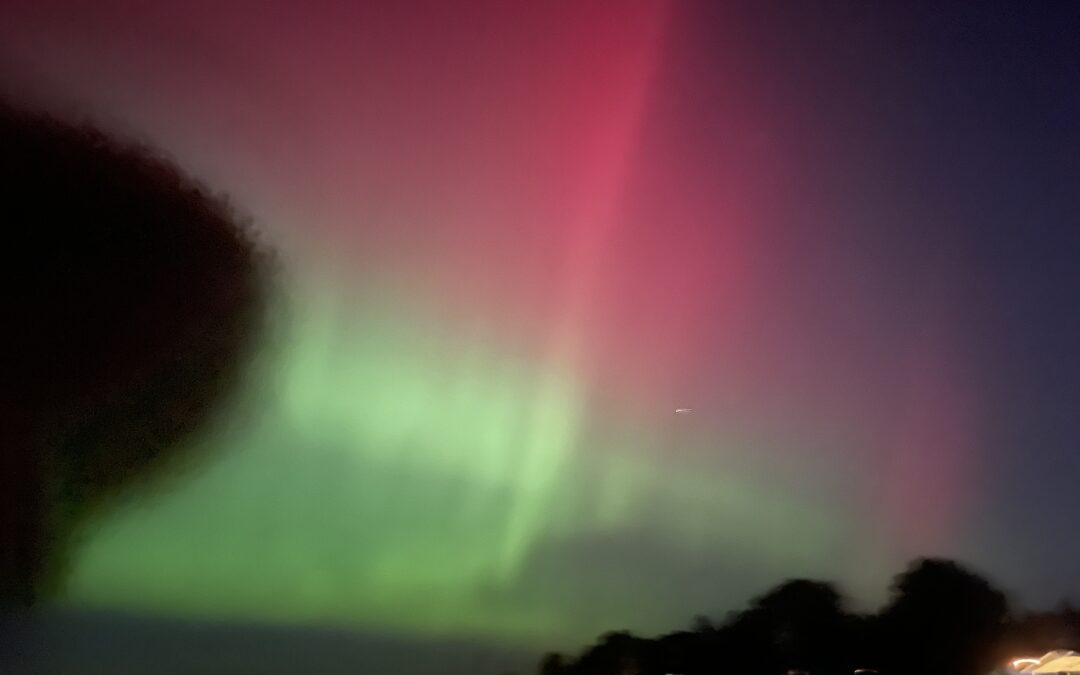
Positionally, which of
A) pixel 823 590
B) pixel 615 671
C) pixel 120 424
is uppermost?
pixel 120 424

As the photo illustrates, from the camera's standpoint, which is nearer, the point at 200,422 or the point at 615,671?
the point at 200,422

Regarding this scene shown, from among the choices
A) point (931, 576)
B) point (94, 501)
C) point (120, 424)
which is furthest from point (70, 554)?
point (931, 576)

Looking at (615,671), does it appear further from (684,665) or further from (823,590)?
(823,590)

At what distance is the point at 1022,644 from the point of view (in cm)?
1719

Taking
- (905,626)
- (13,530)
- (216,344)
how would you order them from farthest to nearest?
(905,626)
(216,344)
(13,530)

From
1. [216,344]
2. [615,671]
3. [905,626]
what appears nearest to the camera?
[216,344]

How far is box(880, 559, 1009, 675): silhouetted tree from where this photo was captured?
16.6m

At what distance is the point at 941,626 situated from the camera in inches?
676

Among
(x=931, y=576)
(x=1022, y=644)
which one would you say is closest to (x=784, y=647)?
(x=931, y=576)

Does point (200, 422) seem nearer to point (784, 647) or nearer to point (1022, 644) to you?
point (784, 647)

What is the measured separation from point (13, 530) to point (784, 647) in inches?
396

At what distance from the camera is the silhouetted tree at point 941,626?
16641mm

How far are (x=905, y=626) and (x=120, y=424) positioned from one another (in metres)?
11.2

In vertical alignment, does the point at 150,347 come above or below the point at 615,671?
above
